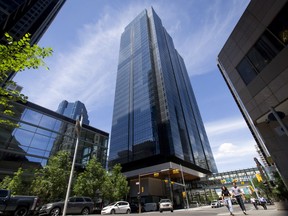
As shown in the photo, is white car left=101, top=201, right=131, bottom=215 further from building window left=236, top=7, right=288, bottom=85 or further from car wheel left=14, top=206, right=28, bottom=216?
building window left=236, top=7, right=288, bottom=85

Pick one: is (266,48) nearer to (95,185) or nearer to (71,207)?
(71,207)

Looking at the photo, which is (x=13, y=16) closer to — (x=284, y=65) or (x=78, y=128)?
(x=78, y=128)

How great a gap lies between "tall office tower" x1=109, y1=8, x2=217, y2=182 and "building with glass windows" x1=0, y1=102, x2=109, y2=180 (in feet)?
62.3

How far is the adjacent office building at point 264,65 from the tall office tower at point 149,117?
113 feet

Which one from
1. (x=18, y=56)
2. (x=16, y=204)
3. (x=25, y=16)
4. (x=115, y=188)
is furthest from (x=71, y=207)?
(x=25, y=16)

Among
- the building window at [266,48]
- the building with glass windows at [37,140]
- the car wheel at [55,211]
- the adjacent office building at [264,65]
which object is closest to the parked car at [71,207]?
the car wheel at [55,211]

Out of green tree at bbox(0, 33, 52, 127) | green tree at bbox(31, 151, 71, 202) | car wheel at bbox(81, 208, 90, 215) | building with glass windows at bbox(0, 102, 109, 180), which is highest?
building with glass windows at bbox(0, 102, 109, 180)

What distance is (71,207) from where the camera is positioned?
14.5 metres

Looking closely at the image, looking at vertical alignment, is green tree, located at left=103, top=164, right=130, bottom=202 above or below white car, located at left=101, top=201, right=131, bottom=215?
above

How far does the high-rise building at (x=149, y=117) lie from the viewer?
205ft

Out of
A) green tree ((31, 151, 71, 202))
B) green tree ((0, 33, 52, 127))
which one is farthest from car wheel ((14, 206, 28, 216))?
green tree ((0, 33, 52, 127))

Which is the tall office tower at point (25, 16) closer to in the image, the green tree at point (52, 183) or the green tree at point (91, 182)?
the green tree at point (52, 183)

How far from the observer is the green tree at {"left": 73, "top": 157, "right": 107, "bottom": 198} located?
77.1ft

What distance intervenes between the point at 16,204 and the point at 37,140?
21.3m
